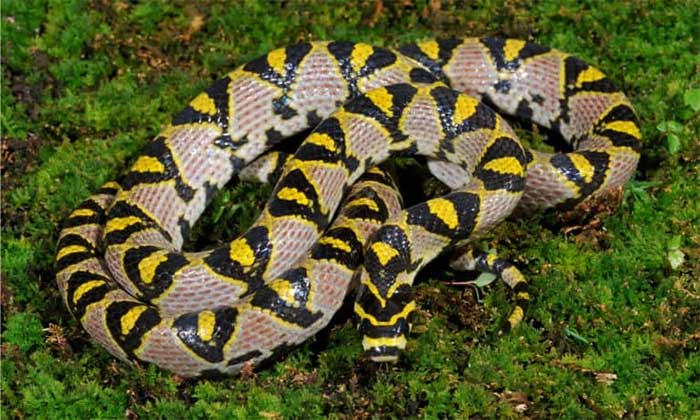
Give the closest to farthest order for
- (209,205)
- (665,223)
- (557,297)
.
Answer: (557,297), (665,223), (209,205)

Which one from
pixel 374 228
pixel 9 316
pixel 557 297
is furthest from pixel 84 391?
pixel 557 297

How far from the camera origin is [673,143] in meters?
11.3

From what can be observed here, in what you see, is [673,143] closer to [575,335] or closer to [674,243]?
[674,243]

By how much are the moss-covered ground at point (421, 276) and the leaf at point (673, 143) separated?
3cm

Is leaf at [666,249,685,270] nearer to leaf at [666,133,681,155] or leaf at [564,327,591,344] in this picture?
leaf at [564,327,591,344]

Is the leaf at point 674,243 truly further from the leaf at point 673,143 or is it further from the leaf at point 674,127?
the leaf at point 674,127

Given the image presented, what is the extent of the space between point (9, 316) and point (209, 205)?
8.72ft

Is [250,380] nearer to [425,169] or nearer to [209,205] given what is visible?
[209,205]

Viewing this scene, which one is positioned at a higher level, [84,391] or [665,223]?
[665,223]

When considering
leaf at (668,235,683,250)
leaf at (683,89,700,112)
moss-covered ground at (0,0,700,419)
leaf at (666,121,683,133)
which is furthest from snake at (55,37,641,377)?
leaf at (668,235,683,250)

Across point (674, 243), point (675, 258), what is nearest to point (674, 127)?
point (674, 243)

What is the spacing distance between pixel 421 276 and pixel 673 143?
349 cm

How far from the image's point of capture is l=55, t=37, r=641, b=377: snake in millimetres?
9266

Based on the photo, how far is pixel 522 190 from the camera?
10.3m
